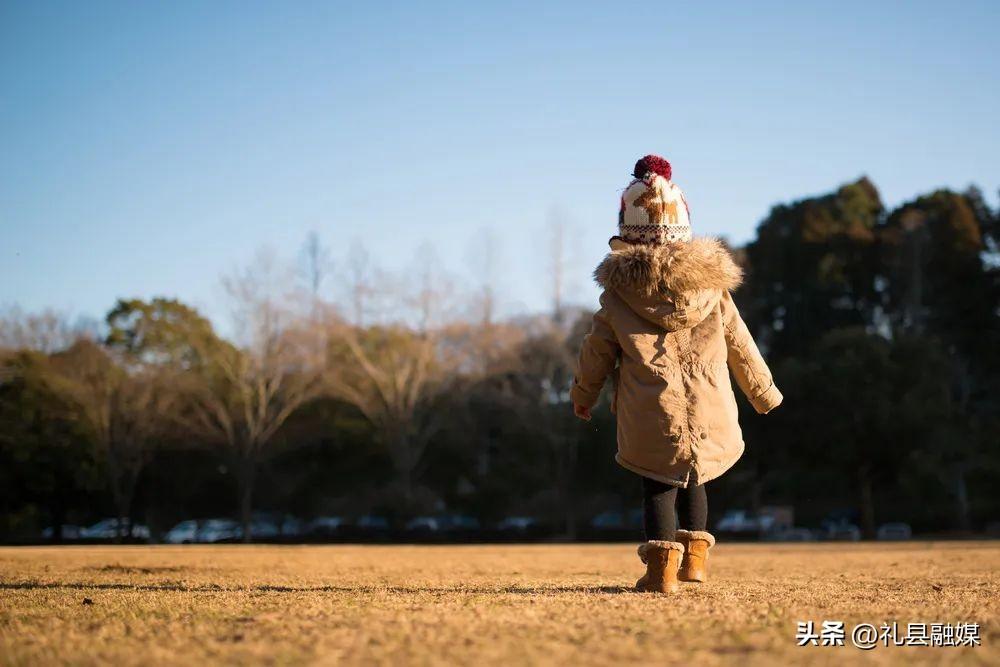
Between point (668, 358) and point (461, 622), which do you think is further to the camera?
point (668, 358)

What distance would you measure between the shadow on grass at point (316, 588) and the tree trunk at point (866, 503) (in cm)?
2885

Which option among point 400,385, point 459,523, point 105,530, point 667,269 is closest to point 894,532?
point 400,385

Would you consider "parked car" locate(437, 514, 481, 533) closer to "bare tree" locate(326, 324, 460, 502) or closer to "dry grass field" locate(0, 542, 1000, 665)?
"bare tree" locate(326, 324, 460, 502)

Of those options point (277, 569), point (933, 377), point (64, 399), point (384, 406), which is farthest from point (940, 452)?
point (277, 569)

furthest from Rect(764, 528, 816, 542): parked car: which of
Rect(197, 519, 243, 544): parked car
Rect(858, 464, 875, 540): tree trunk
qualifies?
Rect(197, 519, 243, 544): parked car

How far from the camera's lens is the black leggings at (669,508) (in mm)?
5738

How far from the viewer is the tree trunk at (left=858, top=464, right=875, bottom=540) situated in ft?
109

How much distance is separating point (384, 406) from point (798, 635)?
3557 cm

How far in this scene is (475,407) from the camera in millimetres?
40344

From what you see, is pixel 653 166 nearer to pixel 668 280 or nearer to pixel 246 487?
pixel 668 280

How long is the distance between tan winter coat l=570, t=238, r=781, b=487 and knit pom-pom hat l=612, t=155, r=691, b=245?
168mm

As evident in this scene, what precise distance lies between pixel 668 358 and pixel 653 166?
120 cm

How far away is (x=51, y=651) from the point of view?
3.60 m

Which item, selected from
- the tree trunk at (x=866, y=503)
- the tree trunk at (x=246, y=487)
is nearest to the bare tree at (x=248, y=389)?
the tree trunk at (x=246, y=487)
